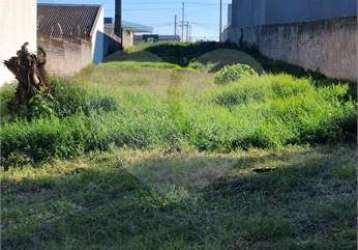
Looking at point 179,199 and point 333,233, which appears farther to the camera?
point 179,199

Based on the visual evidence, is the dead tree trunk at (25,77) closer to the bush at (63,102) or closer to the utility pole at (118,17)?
the bush at (63,102)

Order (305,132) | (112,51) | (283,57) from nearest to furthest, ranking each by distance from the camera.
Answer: (305,132)
(283,57)
(112,51)

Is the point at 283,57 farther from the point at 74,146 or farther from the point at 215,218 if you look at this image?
the point at 215,218

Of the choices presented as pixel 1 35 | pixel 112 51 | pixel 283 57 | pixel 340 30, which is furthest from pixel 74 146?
pixel 112 51

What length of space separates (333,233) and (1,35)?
28.1 feet

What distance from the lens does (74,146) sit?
6523mm

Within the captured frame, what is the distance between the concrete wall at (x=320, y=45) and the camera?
12.6m

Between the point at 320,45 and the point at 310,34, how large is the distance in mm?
1316

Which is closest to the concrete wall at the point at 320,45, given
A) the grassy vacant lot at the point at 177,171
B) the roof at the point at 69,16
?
the grassy vacant lot at the point at 177,171

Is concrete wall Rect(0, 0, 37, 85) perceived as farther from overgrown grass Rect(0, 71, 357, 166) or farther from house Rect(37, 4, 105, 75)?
overgrown grass Rect(0, 71, 357, 166)

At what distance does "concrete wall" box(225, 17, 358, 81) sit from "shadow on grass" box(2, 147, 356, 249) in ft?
21.6

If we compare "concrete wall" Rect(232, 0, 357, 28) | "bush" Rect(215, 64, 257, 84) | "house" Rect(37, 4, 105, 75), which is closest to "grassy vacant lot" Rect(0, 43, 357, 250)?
"bush" Rect(215, 64, 257, 84)

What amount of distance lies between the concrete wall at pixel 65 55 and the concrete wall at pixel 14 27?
829 mm

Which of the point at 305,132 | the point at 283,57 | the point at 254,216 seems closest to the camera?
the point at 254,216
